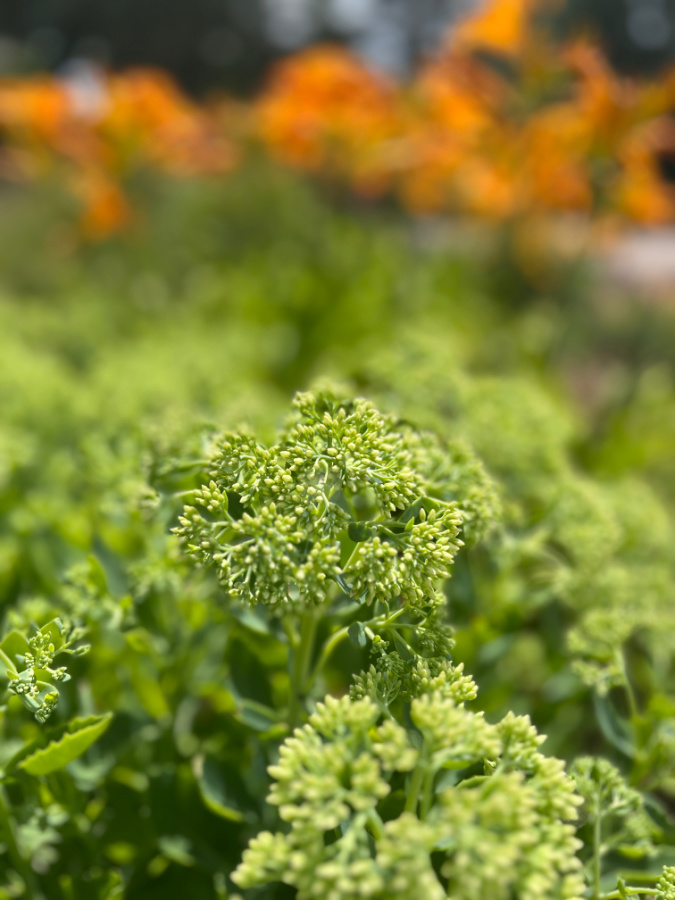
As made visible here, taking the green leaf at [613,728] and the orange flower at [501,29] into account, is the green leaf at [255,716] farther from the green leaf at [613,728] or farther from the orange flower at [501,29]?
the orange flower at [501,29]

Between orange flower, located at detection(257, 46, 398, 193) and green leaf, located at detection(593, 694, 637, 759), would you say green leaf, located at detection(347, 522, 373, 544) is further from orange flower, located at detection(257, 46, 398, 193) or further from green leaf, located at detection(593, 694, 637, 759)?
orange flower, located at detection(257, 46, 398, 193)

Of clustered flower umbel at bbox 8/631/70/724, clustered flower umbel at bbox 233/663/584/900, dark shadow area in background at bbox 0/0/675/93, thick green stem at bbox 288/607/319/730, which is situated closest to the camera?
clustered flower umbel at bbox 233/663/584/900

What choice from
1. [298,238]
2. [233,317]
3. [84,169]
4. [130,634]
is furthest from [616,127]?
[84,169]

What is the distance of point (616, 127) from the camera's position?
1597 mm

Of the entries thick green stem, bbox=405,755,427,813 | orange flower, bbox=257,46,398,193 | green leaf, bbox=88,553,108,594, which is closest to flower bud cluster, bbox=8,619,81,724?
green leaf, bbox=88,553,108,594

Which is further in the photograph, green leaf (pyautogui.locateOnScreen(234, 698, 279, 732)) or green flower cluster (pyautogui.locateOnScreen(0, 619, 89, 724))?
green leaf (pyautogui.locateOnScreen(234, 698, 279, 732))

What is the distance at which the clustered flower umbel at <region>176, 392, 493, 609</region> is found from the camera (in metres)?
0.46

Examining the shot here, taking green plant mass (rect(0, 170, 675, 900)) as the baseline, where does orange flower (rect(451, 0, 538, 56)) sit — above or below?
above

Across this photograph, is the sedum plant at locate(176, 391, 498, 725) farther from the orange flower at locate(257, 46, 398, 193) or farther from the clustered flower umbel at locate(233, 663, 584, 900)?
the orange flower at locate(257, 46, 398, 193)

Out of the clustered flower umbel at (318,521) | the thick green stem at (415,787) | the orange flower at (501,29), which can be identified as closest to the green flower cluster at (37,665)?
→ the clustered flower umbel at (318,521)

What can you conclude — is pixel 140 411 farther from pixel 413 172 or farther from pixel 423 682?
pixel 413 172

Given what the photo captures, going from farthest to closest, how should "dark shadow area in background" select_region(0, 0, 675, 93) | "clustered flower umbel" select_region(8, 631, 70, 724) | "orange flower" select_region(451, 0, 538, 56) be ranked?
1. "dark shadow area in background" select_region(0, 0, 675, 93)
2. "orange flower" select_region(451, 0, 538, 56)
3. "clustered flower umbel" select_region(8, 631, 70, 724)

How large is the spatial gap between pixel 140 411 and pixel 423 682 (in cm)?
85

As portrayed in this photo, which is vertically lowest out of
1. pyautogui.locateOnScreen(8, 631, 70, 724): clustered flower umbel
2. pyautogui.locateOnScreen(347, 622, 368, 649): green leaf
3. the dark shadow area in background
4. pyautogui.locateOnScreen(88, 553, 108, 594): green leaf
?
pyautogui.locateOnScreen(8, 631, 70, 724): clustered flower umbel
